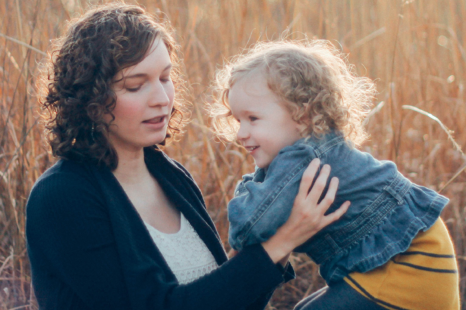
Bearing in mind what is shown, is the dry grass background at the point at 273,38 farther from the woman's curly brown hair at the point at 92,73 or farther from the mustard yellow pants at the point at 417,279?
the mustard yellow pants at the point at 417,279

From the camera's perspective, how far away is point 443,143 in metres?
2.67

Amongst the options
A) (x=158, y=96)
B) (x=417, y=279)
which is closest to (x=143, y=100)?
(x=158, y=96)

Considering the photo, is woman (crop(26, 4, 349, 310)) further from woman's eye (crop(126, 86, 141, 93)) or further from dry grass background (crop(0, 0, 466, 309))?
dry grass background (crop(0, 0, 466, 309))

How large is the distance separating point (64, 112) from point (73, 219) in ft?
1.14

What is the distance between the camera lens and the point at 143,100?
140 centimetres

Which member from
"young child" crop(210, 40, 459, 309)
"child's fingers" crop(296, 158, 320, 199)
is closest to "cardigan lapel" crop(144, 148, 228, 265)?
"young child" crop(210, 40, 459, 309)

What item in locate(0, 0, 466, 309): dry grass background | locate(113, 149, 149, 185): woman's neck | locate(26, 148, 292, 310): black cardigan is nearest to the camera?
locate(26, 148, 292, 310): black cardigan

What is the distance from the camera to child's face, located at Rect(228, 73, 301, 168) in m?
1.40

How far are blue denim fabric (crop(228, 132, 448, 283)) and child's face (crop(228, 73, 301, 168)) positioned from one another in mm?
67

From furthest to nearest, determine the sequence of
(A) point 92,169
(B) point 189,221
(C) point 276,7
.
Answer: (C) point 276,7 → (B) point 189,221 → (A) point 92,169

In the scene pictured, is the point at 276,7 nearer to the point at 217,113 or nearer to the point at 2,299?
the point at 217,113

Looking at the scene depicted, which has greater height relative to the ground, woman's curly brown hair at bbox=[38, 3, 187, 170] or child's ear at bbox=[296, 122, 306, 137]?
woman's curly brown hair at bbox=[38, 3, 187, 170]

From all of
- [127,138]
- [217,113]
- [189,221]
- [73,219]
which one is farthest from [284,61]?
[73,219]

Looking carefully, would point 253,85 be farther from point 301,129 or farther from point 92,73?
point 92,73
